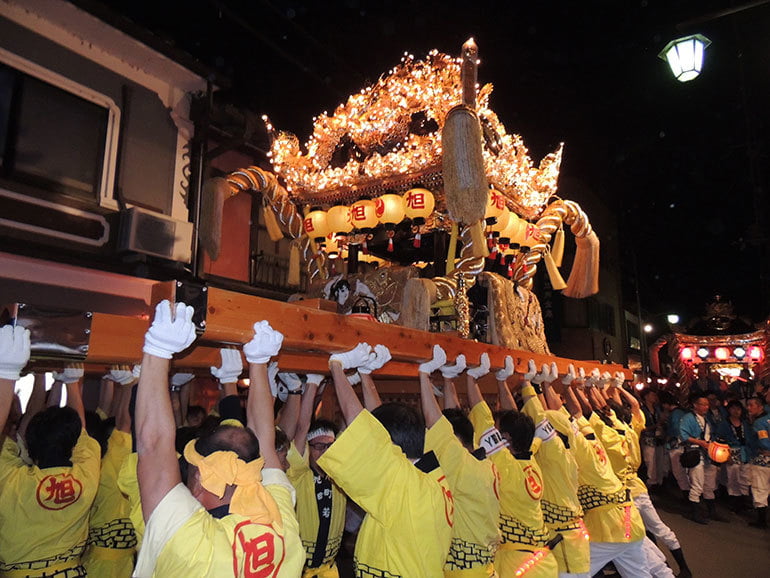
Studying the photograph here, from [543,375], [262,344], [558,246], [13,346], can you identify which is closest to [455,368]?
[543,375]

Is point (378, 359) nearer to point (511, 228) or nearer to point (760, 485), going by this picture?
point (511, 228)

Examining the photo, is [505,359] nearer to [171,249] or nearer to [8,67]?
[171,249]

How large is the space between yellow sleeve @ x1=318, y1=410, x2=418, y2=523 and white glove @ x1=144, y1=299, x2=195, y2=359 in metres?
0.90

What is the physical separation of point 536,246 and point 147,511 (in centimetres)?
626

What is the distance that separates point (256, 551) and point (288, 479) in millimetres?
909

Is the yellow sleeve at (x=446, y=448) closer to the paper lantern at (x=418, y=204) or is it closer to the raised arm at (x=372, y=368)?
the raised arm at (x=372, y=368)

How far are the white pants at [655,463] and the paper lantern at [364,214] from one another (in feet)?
28.7

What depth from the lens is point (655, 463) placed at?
11.5 metres

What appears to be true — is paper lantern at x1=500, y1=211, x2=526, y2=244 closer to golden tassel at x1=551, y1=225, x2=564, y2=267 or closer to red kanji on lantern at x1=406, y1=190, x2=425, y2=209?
golden tassel at x1=551, y1=225, x2=564, y2=267

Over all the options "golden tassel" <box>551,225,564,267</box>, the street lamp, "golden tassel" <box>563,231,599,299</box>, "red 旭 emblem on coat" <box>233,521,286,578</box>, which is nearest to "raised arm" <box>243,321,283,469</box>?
"red 旭 emblem on coat" <box>233,521,286,578</box>

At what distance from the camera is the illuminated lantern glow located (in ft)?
61.9

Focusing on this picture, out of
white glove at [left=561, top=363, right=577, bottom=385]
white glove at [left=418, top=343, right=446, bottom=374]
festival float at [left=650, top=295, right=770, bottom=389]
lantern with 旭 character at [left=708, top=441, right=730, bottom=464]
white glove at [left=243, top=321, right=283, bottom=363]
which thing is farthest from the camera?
festival float at [left=650, top=295, right=770, bottom=389]


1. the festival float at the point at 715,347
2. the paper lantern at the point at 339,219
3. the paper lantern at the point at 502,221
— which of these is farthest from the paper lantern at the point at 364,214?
the festival float at the point at 715,347

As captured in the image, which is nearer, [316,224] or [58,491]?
[58,491]
